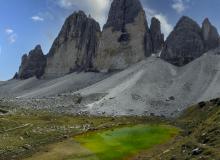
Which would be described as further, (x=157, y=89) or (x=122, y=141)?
(x=157, y=89)

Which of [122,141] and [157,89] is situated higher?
A: [157,89]

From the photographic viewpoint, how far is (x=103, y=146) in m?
63.0

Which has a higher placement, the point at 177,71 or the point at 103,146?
the point at 177,71

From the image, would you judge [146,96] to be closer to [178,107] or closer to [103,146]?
[178,107]

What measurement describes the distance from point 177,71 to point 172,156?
14675 cm

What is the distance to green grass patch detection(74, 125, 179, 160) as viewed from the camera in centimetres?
5857

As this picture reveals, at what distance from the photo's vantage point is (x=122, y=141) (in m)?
67.5

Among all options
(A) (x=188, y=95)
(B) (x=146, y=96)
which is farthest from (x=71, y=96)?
(A) (x=188, y=95)

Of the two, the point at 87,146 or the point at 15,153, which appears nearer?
the point at 15,153

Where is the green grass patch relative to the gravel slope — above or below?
below

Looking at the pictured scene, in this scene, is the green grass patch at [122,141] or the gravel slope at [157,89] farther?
the gravel slope at [157,89]

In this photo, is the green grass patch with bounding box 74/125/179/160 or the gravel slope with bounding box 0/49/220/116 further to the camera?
the gravel slope with bounding box 0/49/220/116

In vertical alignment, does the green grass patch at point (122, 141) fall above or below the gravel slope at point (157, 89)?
below

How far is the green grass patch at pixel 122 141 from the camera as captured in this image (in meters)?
58.6
